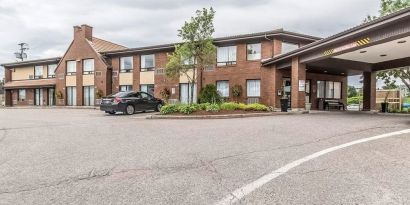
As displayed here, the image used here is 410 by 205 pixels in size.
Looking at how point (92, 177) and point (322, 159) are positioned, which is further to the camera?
point (322, 159)

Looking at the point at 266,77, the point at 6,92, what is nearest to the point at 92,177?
the point at 266,77

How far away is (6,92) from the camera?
43.5 meters

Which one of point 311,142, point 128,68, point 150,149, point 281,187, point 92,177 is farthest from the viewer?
point 128,68

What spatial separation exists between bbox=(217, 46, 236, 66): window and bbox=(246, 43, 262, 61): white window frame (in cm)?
125

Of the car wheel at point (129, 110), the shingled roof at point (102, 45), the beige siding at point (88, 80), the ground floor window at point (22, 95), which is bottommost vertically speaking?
the car wheel at point (129, 110)

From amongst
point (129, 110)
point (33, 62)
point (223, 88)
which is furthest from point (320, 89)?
point (33, 62)

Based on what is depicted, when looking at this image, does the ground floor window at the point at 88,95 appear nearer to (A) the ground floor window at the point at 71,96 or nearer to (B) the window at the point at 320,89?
(A) the ground floor window at the point at 71,96

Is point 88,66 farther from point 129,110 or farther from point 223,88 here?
point 129,110

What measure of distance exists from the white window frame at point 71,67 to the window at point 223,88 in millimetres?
Answer: 17790

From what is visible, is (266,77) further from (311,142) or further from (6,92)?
(6,92)

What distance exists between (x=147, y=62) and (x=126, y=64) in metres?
2.70

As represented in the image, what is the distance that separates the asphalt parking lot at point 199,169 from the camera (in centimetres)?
445

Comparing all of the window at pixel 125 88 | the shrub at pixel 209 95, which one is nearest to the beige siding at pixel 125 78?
the window at pixel 125 88

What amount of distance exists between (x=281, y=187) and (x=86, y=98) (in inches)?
1325
